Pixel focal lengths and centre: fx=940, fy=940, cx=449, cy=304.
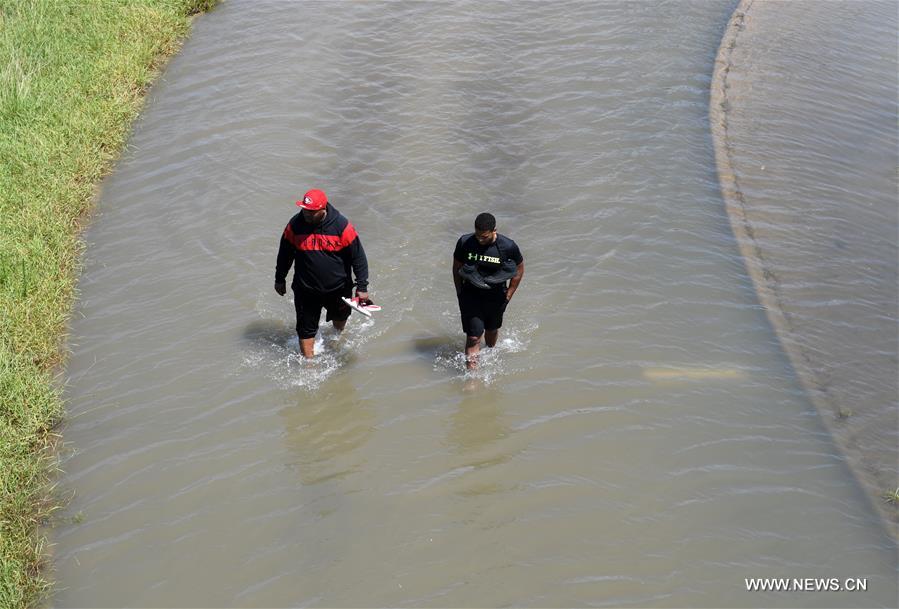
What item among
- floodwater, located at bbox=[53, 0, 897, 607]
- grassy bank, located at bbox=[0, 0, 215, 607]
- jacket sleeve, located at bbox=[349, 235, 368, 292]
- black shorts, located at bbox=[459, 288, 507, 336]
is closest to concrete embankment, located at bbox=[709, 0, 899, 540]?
floodwater, located at bbox=[53, 0, 897, 607]

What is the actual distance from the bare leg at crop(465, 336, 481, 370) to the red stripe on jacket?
53.2 inches

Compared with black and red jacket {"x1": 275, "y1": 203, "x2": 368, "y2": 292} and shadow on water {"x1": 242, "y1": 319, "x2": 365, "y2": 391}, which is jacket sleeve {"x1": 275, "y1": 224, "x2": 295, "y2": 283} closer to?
black and red jacket {"x1": 275, "y1": 203, "x2": 368, "y2": 292}

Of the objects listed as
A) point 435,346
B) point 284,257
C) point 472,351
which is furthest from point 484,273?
point 284,257

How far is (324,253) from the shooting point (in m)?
7.40

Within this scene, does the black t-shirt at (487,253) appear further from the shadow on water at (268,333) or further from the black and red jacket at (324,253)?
the shadow on water at (268,333)

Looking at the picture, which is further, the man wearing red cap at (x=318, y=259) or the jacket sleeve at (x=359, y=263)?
the jacket sleeve at (x=359, y=263)

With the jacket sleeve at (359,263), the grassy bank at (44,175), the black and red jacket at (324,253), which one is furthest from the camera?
the jacket sleeve at (359,263)

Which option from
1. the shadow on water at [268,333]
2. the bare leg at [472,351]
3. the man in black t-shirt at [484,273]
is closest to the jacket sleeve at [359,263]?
the man in black t-shirt at [484,273]

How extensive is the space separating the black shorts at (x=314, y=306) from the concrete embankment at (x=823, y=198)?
3.96 meters

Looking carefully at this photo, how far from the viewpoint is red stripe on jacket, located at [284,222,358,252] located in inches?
289

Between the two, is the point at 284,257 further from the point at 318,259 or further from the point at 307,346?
the point at 307,346

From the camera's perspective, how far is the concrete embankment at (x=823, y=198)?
8.00 m

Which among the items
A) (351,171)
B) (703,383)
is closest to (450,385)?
(703,383)

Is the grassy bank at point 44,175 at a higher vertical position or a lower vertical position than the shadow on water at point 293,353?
higher
